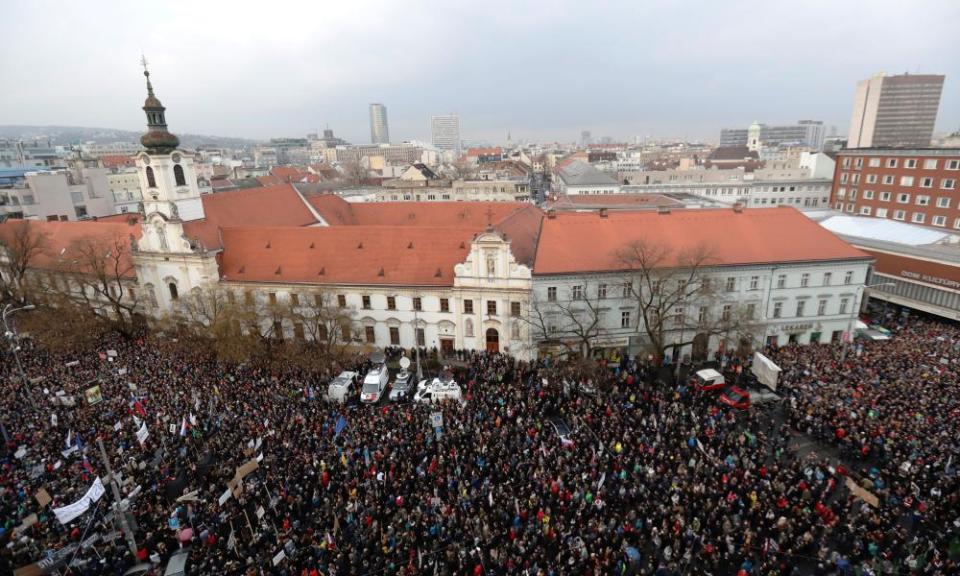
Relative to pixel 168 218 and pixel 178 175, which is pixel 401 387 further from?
pixel 178 175

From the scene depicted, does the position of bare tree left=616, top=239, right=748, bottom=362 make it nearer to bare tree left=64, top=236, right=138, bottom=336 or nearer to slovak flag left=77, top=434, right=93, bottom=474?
slovak flag left=77, top=434, right=93, bottom=474

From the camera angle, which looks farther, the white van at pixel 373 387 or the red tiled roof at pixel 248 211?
the red tiled roof at pixel 248 211

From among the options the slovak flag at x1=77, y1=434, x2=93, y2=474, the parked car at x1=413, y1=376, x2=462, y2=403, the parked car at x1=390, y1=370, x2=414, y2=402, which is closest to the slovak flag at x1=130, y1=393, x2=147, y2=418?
the slovak flag at x1=77, y1=434, x2=93, y2=474

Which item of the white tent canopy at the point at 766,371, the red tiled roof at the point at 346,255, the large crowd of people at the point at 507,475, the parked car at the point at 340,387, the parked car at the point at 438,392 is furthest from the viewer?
the red tiled roof at the point at 346,255

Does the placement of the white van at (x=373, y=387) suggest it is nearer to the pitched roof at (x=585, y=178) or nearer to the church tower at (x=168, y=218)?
the church tower at (x=168, y=218)

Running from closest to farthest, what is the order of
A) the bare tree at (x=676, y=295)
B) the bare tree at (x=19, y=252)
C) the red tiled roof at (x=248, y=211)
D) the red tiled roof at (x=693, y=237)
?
the bare tree at (x=676, y=295)
the red tiled roof at (x=693, y=237)
the bare tree at (x=19, y=252)
the red tiled roof at (x=248, y=211)

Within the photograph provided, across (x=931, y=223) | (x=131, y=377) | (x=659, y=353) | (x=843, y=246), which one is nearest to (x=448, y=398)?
(x=659, y=353)

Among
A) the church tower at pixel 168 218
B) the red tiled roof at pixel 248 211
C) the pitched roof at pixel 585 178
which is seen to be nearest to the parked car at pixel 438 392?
the church tower at pixel 168 218
